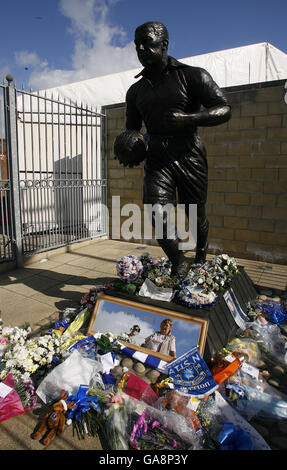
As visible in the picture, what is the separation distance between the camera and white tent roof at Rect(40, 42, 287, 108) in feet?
27.8

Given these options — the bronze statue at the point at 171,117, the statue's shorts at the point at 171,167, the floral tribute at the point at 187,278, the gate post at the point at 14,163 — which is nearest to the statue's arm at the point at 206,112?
the bronze statue at the point at 171,117

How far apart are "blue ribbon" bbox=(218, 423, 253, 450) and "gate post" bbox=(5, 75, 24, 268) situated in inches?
163

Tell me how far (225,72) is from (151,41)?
309 inches

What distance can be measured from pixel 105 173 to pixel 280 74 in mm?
5851

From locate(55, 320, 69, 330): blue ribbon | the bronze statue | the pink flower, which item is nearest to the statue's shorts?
the bronze statue

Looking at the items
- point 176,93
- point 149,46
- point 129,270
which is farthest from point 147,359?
point 149,46

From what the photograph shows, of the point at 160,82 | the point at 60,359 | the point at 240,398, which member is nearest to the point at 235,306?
the point at 240,398

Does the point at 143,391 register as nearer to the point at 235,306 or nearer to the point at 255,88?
the point at 235,306

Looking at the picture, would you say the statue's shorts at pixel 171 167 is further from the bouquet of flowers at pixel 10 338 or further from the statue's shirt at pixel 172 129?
the bouquet of flowers at pixel 10 338

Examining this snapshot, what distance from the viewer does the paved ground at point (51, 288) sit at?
63.8 inches

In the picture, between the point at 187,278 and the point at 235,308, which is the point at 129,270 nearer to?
the point at 187,278

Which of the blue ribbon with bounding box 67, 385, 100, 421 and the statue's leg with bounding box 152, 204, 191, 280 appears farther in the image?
the statue's leg with bounding box 152, 204, 191, 280

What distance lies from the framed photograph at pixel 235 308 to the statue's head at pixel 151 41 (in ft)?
6.70

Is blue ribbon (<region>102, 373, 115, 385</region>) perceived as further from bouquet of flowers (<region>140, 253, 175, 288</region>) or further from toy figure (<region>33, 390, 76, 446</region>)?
bouquet of flowers (<region>140, 253, 175, 288</region>)
